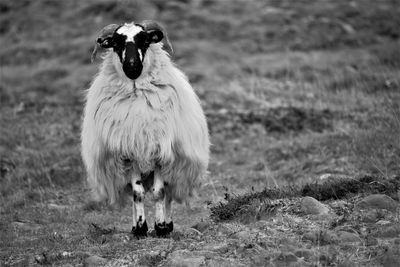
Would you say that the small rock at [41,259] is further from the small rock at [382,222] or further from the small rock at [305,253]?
the small rock at [382,222]

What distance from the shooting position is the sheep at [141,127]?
25.3ft

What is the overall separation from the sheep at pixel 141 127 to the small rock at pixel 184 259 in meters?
1.19

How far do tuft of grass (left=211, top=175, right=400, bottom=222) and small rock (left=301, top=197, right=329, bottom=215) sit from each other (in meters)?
0.43

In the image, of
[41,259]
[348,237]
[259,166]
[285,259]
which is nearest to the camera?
[285,259]

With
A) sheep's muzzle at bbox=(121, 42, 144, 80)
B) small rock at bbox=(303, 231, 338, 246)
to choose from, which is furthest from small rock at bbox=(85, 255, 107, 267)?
sheep's muzzle at bbox=(121, 42, 144, 80)

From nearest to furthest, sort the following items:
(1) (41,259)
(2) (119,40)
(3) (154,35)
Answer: (1) (41,259)
(2) (119,40)
(3) (154,35)

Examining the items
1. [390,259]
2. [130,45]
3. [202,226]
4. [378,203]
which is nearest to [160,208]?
[202,226]

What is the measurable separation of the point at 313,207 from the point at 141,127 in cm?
235

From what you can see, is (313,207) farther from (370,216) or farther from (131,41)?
(131,41)

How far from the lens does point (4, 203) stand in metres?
10.7

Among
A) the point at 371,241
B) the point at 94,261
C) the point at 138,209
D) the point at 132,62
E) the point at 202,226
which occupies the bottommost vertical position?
the point at 202,226

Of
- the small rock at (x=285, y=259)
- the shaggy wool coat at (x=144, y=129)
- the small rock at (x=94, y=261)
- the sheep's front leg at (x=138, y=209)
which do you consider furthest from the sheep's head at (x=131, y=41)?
the small rock at (x=285, y=259)

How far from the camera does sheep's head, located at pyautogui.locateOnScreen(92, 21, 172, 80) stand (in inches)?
304

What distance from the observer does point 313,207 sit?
749cm
